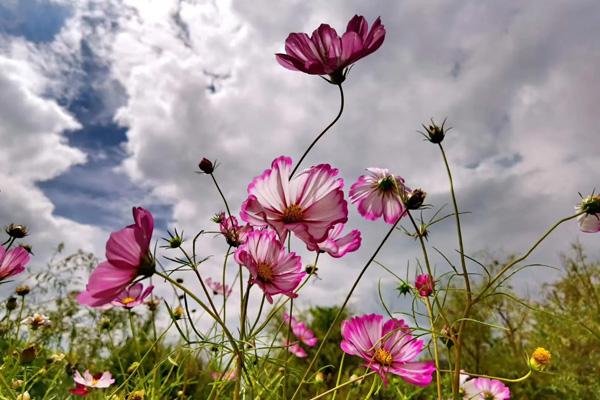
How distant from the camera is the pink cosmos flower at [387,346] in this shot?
843 millimetres

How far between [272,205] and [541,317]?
364 centimetres

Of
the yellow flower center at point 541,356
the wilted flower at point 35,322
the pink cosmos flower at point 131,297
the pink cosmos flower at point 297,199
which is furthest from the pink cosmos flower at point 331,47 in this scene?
the wilted flower at point 35,322

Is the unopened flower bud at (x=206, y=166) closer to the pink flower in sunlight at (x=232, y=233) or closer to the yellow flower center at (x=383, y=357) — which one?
the pink flower in sunlight at (x=232, y=233)

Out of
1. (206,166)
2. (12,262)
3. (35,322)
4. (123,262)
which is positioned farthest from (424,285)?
(35,322)

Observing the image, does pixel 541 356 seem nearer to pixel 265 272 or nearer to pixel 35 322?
pixel 265 272

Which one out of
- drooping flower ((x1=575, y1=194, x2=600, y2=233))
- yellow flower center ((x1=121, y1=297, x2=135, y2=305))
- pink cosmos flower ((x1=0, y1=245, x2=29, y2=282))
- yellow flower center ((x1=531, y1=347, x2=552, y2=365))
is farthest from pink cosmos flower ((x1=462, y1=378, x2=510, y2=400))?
pink cosmos flower ((x1=0, y1=245, x2=29, y2=282))

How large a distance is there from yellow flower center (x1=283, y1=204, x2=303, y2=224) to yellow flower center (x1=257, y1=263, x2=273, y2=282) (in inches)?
2.8

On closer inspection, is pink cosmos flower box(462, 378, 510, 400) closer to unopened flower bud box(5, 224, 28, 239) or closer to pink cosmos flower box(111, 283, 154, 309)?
pink cosmos flower box(111, 283, 154, 309)

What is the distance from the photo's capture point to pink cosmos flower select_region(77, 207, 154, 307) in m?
0.55

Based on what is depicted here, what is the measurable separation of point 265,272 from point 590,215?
0.52 meters

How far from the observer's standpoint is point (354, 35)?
68cm

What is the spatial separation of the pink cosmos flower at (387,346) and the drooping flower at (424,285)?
66 mm

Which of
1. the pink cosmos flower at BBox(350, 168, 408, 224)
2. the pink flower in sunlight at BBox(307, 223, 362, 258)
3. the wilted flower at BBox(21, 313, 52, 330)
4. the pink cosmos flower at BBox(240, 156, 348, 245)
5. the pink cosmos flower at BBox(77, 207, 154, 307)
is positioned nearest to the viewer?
the pink cosmos flower at BBox(77, 207, 154, 307)

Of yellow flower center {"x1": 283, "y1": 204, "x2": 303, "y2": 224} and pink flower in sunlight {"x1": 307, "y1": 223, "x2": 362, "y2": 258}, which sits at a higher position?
pink flower in sunlight {"x1": 307, "y1": 223, "x2": 362, "y2": 258}
